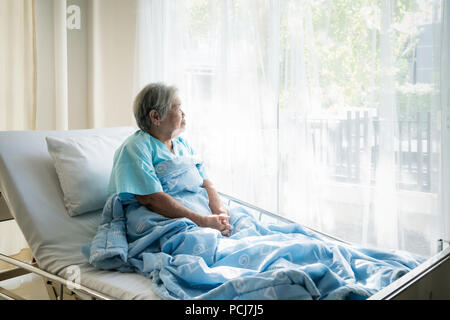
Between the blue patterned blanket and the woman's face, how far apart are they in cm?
16

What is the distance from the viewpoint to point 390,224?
7.27ft

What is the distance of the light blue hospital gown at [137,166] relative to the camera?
1627 mm

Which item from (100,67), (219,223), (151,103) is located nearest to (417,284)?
(219,223)

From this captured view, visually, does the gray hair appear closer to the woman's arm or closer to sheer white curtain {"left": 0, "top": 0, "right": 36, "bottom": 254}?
the woman's arm

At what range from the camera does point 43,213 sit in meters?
1.64

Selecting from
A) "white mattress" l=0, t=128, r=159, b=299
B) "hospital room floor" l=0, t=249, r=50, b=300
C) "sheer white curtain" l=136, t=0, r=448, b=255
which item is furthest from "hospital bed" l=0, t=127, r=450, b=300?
"sheer white curtain" l=136, t=0, r=448, b=255

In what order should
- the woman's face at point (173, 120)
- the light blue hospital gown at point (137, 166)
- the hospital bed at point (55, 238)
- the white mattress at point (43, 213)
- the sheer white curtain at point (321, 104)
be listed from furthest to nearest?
the sheer white curtain at point (321, 104), the woman's face at point (173, 120), the light blue hospital gown at point (137, 166), the white mattress at point (43, 213), the hospital bed at point (55, 238)

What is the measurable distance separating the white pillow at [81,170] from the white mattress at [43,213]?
1.9 inches

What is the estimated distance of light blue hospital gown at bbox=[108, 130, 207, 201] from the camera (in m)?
1.63

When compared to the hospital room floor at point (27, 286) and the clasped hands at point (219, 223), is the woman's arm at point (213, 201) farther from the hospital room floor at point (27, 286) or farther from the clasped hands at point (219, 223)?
the hospital room floor at point (27, 286)

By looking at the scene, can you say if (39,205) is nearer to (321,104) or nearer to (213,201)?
(213,201)

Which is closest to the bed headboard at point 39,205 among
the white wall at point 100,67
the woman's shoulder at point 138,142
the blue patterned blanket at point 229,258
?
the blue patterned blanket at point 229,258
